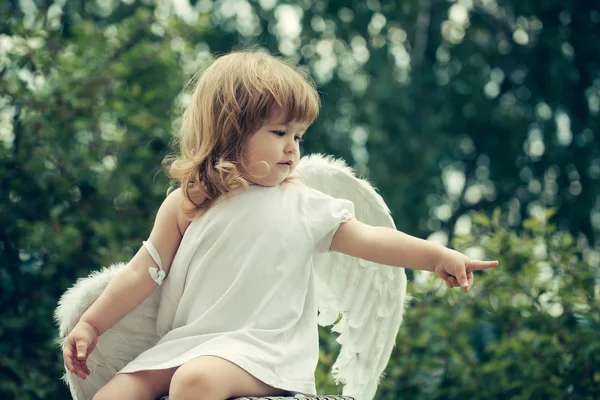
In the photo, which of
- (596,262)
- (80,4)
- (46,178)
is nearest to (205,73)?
(46,178)

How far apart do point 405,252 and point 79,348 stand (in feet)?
2.68

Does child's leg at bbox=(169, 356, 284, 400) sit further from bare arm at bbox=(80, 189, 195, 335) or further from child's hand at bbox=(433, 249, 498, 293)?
child's hand at bbox=(433, 249, 498, 293)

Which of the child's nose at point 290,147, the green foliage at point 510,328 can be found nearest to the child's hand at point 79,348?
the child's nose at point 290,147

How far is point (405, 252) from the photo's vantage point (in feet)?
6.29

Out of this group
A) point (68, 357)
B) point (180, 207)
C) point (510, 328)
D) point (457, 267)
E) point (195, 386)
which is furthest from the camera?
point (510, 328)

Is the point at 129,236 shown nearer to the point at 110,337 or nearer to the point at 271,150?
the point at 110,337

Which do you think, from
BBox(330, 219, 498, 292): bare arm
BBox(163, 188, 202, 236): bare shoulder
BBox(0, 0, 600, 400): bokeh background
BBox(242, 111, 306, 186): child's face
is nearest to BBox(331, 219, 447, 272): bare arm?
BBox(330, 219, 498, 292): bare arm

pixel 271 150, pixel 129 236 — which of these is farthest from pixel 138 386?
pixel 129 236

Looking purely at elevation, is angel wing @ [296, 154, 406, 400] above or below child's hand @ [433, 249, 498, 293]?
below

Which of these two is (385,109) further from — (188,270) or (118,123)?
(188,270)

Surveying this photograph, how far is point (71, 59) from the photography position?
382cm

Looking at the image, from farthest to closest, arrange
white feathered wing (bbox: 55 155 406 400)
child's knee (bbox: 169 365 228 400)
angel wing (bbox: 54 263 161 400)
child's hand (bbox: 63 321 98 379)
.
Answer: white feathered wing (bbox: 55 155 406 400) < angel wing (bbox: 54 263 161 400) < child's hand (bbox: 63 321 98 379) < child's knee (bbox: 169 365 228 400)

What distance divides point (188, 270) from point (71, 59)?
2174 mm

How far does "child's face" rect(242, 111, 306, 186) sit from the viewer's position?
6.50 ft
